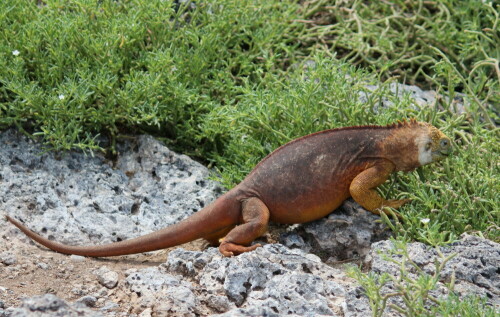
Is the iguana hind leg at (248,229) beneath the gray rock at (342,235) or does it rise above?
above

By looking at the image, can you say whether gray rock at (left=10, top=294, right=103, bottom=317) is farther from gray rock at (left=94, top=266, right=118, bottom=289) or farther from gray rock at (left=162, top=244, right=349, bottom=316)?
gray rock at (left=94, top=266, right=118, bottom=289)

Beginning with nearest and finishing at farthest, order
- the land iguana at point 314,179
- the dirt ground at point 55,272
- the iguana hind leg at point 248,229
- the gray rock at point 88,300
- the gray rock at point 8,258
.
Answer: the gray rock at point 88,300 → the dirt ground at point 55,272 → the gray rock at point 8,258 → the iguana hind leg at point 248,229 → the land iguana at point 314,179

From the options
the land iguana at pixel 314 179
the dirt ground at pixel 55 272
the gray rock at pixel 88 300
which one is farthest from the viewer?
the land iguana at pixel 314 179

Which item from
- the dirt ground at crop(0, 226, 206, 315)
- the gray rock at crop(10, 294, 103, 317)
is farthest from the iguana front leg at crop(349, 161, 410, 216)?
the gray rock at crop(10, 294, 103, 317)

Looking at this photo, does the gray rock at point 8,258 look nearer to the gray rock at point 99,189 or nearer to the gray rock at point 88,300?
the gray rock at point 99,189

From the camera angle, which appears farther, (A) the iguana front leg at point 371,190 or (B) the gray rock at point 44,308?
(A) the iguana front leg at point 371,190

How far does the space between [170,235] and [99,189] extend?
81 centimetres

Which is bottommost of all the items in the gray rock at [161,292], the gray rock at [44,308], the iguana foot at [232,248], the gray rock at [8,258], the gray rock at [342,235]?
the gray rock at [342,235]

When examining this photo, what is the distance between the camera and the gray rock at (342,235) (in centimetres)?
538

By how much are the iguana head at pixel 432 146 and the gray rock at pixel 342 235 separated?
1.79 ft

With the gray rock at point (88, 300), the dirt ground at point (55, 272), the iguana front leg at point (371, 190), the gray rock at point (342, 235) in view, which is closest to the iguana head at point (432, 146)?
the iguana front leg at point (371, 190)

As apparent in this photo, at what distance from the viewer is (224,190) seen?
587 centimetres

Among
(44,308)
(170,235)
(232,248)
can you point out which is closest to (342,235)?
(232,248)

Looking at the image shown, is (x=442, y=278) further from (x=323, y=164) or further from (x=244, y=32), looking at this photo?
(x=244, y=32)
